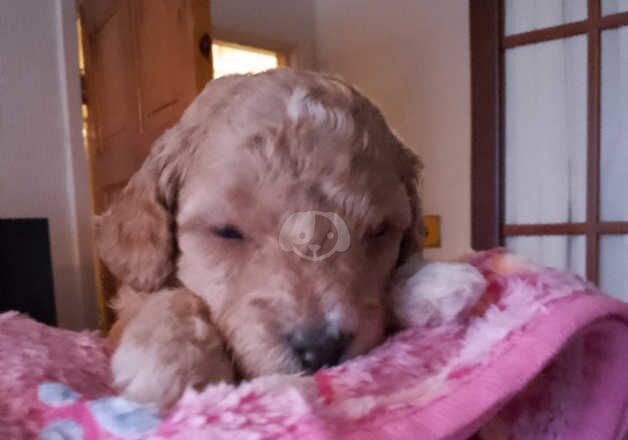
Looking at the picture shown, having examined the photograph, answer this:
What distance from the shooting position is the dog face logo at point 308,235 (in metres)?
0.67

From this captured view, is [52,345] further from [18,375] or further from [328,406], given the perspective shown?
[328,406]

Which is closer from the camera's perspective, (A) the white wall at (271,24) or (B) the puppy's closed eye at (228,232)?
(B) the puppy's closed eye at (228,232)

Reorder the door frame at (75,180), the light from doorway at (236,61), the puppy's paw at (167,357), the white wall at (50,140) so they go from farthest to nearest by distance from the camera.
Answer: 1. the light from doorway at (236,61)
2. the door frame at (75,180)
3. the white wall at (50,140)
4. the puppy's paw at (167,357)

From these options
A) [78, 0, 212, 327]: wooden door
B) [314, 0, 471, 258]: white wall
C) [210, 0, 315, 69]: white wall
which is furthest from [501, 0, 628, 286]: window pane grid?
[78, 0, 212, 327]: wooden door

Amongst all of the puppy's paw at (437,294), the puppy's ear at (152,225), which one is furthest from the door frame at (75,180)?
the puppy's paw at (437,294)

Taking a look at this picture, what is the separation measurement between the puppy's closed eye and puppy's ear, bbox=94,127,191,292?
14cm

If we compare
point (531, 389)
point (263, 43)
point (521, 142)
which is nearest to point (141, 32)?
point (263, 43)

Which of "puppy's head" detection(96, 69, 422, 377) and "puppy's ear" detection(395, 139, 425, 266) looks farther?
"puppy's ear" detection(395, 139, 425, 266)

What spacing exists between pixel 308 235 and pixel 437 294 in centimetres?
20

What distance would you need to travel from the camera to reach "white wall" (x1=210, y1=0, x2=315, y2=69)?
3607 mm

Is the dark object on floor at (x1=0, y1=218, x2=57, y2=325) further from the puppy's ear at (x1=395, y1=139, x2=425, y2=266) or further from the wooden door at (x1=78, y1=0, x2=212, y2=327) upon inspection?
the puppy's ear at (x1=395, y1=139, x2=425, y2=266)

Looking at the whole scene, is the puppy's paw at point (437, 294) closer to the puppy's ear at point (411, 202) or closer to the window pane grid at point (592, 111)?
the puppy's ear at point (411, 202)

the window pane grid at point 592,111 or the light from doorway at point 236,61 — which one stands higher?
the light from doorway at point 236,61

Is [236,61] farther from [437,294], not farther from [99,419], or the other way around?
[99,419]
